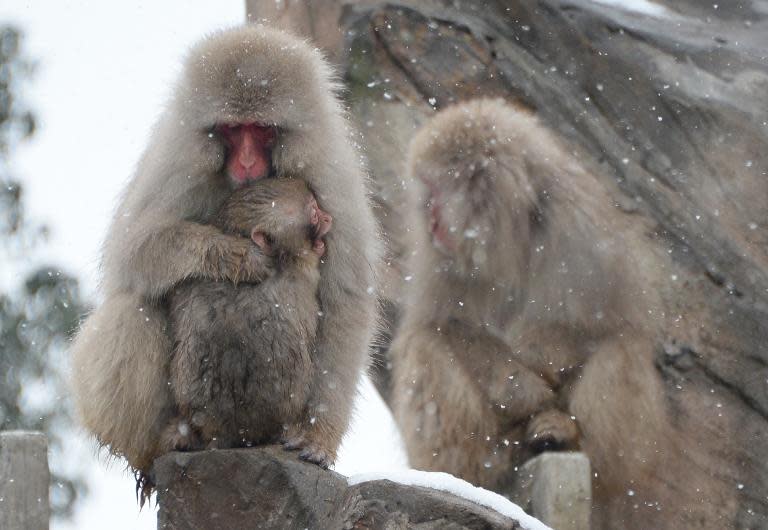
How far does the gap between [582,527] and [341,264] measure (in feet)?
4.31

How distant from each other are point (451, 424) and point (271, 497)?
1.68 m

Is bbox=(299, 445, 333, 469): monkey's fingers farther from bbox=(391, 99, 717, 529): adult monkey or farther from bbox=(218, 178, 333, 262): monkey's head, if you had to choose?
bbox=(391, 99, 717, 529): adult monkey

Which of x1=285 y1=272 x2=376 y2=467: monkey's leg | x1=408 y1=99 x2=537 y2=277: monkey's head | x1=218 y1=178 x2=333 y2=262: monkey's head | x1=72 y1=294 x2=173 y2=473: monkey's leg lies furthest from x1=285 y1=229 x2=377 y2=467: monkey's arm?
x1=408 y1=99 x2=537 y2=277: monkey's head

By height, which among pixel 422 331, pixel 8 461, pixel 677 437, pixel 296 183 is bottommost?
pixel 677 437

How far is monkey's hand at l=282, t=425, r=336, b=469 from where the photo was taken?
12.3ft

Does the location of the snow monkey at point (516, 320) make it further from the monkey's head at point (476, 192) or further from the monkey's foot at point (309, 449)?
the monkey's foot at point (309, 449)

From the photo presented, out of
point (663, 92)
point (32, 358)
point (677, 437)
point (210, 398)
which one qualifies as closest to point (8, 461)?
point (210, 398)

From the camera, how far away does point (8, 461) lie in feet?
10.9

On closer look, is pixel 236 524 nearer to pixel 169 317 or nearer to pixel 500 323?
pixel 169 317

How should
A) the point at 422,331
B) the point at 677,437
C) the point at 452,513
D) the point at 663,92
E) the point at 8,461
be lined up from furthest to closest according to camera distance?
the point at 663,92 → the point at 677,437 → the point at 422,331 → the point at 452,513 → the point at 8,461

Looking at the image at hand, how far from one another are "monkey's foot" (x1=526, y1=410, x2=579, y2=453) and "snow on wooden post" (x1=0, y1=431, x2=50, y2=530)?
2.34 meters

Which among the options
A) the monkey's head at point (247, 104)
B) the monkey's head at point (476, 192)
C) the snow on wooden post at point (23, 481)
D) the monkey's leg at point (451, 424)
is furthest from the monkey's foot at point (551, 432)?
the snow on wooden post at point (23, 481)

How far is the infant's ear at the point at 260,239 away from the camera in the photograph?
12.4 ft

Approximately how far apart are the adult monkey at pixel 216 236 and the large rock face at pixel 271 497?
0.11m
